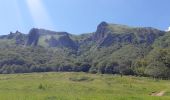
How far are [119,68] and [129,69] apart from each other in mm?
10265

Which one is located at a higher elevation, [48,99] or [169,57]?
[169,57]

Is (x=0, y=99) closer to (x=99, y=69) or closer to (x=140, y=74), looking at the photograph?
(x=140, y=74)

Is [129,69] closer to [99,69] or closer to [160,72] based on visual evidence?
[99,69]

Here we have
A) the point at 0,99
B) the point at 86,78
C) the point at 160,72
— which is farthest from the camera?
the point at 160,72

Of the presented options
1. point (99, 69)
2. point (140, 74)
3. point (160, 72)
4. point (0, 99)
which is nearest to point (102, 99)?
point (0, 99)

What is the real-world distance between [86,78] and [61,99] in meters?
70.5

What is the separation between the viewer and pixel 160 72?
456ft

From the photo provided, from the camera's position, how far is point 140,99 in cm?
3834

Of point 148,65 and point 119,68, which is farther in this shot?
point 119,68

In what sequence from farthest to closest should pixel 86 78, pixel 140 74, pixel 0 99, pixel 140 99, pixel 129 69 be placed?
pixel 129 69, pixel 140 74, pixel 86 78, pixel 140 99, pixel 0 99

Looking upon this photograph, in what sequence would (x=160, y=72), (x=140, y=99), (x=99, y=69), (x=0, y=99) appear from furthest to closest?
(x=99, y=69) < (x=160, y=72) < (x=140, y=99) < (x=0, y=99)

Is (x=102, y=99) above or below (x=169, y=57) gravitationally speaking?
below

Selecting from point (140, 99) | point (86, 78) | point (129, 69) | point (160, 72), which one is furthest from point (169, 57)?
point (140, 99)

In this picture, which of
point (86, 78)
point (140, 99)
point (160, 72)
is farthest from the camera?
point (160, 72)
